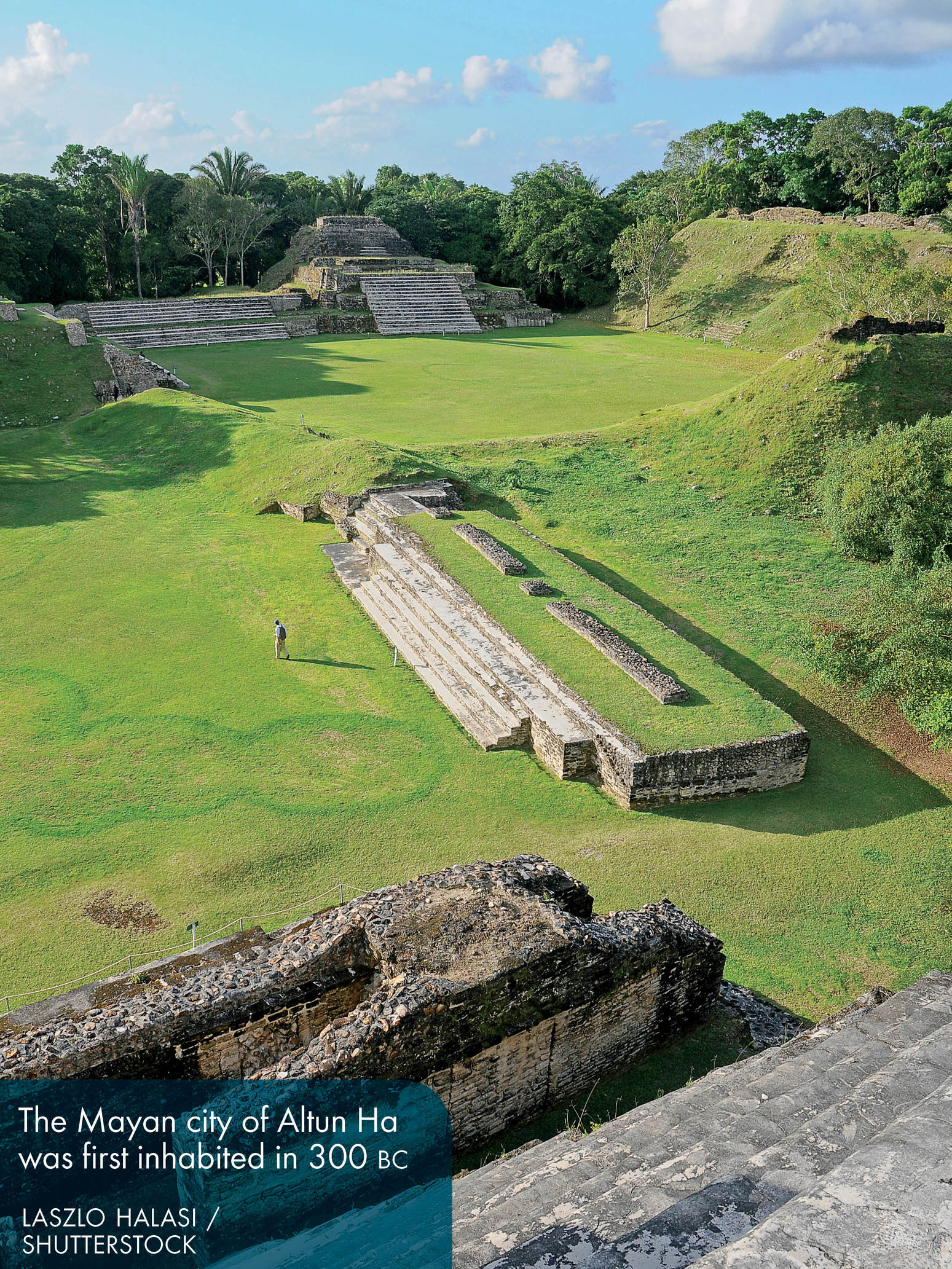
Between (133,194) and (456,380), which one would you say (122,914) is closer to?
(456,380)

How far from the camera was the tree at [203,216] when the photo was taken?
43906mm

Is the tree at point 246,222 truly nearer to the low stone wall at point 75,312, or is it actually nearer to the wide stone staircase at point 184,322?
the wide stone staircase at point 184,322

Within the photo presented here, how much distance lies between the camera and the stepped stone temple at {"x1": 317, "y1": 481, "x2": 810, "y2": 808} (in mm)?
10453

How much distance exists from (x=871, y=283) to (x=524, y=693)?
77.1ft

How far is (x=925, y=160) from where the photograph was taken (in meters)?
45.2

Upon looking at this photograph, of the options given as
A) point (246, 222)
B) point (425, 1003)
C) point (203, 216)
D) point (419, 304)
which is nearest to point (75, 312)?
point (203, 216)

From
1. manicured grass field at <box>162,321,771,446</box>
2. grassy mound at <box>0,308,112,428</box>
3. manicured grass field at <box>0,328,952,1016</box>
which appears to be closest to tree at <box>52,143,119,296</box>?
manicured grass field at <box>162,321,771,446</box>

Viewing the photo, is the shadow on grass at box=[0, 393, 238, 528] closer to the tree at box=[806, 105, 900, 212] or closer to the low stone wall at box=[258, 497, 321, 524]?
the low stone wall at box=[258, 497, 321, 524]

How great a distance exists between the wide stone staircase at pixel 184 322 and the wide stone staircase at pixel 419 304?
180 inches

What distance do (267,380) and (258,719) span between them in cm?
2022

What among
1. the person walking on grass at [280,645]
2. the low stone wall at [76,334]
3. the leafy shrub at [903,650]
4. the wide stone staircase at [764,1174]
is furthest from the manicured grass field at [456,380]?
the wide stone staircase at [764,1174]

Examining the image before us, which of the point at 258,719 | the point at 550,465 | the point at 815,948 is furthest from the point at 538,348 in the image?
the point at 815,948

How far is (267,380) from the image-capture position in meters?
29.5
